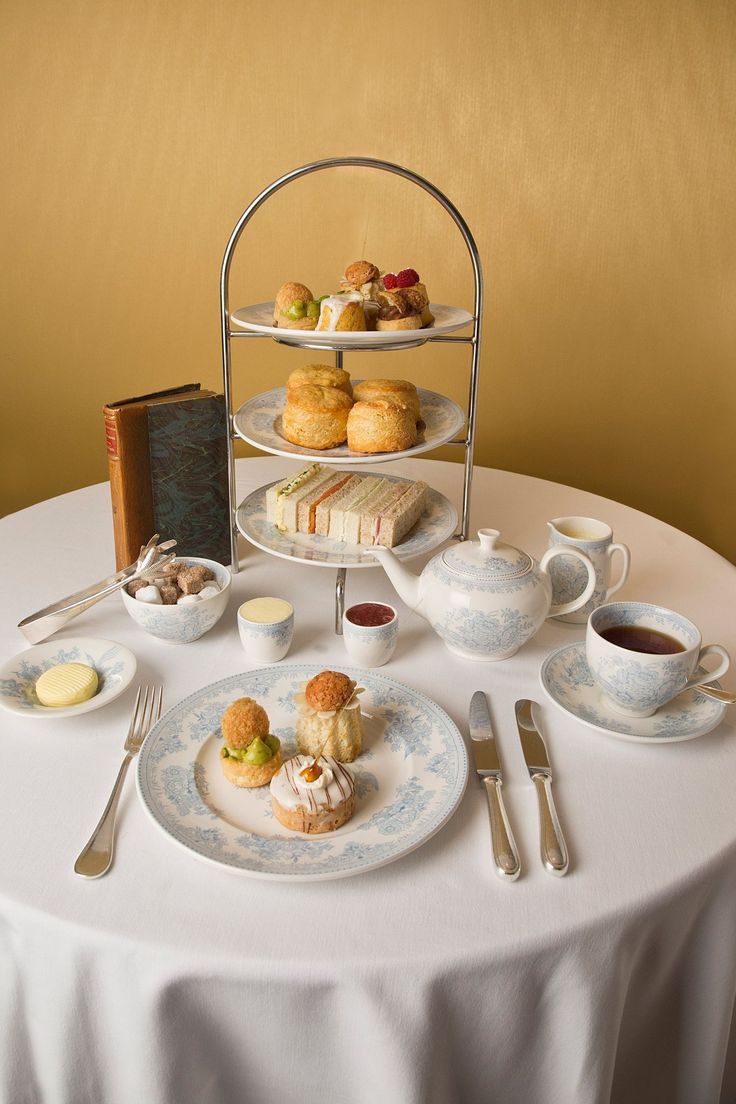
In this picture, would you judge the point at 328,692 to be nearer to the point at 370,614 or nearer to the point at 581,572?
the point at 370,614

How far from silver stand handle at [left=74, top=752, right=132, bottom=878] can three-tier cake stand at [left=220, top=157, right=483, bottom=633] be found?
0.46 m

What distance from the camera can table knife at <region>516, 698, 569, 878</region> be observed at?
32.8 inches

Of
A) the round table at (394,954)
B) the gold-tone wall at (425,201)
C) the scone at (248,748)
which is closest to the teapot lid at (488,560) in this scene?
the round table at (394,954)

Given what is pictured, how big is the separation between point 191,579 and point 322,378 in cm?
38

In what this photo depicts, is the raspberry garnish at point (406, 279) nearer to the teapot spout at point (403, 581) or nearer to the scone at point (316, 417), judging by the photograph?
the scone at point (316, 417)

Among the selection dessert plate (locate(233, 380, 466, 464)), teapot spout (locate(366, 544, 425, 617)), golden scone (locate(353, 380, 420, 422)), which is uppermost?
golden scone (locate(353, 380, 420, 422))

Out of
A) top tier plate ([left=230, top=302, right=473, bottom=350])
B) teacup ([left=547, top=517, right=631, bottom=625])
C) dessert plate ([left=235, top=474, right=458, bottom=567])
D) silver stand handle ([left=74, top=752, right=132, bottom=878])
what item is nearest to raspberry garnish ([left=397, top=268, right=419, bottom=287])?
top tier plate ([left=230, top=302, right=473, bottom=350])

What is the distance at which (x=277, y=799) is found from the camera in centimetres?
88

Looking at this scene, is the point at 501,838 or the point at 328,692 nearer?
the point at 501,838

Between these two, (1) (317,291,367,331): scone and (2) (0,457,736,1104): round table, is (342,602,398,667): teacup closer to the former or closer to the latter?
(2) (0,457,736,1104): round table

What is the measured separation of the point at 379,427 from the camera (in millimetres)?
1235

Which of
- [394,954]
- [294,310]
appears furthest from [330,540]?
[394,954]

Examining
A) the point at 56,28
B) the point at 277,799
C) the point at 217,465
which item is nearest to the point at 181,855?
the point at 277,799

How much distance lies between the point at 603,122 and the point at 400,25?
594 millimetres
